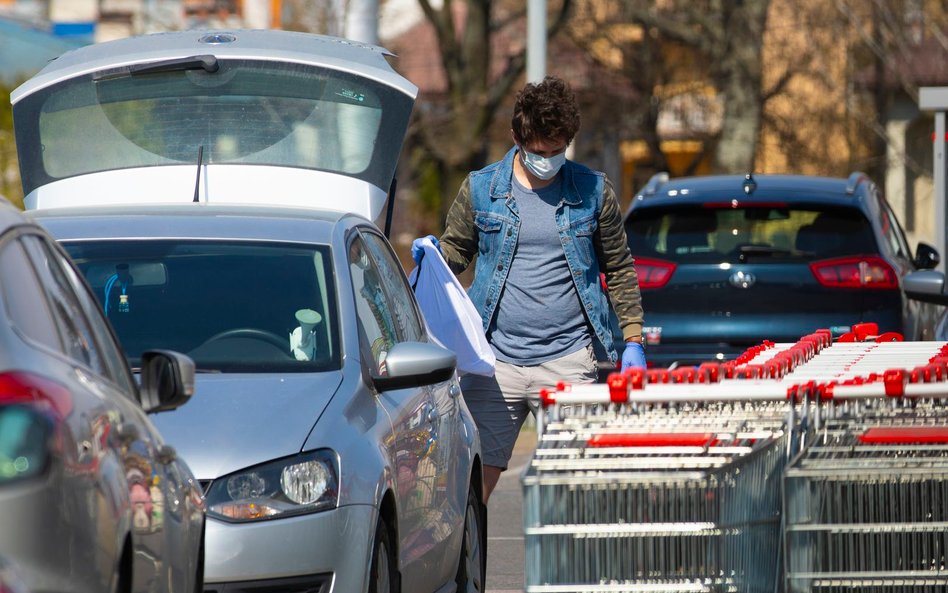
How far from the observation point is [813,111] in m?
31.8

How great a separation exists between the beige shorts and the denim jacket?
14 centimetres

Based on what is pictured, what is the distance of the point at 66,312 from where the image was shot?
4.15 m

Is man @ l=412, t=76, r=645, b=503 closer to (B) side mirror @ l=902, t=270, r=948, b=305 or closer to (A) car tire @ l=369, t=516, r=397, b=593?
(A) car tire @ l=369, t=516, r=397, b=593

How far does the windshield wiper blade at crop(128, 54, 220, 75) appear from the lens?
26.8 feet

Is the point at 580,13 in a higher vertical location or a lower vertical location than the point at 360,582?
higher

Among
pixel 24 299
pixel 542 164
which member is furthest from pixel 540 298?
pixel 24 299

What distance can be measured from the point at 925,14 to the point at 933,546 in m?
25.1

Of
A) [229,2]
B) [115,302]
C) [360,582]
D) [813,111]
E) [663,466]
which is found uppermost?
[229,2]

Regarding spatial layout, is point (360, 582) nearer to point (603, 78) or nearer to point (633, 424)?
point (633, 424)

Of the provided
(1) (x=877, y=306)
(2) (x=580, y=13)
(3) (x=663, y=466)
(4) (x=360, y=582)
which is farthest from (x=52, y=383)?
(2) (x=580, y=13)

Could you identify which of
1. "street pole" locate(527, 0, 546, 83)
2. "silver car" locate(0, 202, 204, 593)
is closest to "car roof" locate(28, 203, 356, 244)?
"silver car" locate(0, 202, 204, 593)

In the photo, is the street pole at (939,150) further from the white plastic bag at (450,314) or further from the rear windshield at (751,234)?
the white plastic bag at (450,314)

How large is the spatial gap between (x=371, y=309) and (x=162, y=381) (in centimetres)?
196

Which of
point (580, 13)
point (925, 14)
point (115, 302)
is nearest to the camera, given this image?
point (115, 302)
